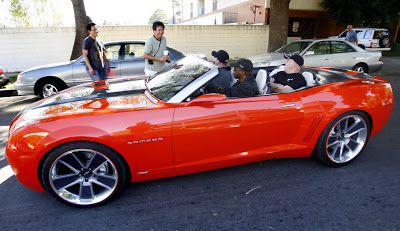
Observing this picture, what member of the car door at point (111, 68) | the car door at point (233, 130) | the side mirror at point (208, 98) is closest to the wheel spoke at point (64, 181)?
the car door at point (233, 130)

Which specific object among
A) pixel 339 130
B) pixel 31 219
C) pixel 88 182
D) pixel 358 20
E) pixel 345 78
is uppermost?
pixel 358 20

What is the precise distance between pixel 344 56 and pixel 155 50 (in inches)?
248

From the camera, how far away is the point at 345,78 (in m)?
3.41

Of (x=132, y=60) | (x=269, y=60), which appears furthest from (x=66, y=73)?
(x=269, y=60)

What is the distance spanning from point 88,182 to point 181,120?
1.09 meters

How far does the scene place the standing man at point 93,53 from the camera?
202 inches

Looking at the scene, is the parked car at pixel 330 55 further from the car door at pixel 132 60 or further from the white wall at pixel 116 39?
the white wall at pixel 116 39

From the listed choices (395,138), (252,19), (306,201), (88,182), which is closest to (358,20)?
(252,19)

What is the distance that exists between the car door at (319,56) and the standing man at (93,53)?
5.69m

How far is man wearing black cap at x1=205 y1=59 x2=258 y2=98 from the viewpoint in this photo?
2.88 m

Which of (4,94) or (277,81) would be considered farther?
(4,94)

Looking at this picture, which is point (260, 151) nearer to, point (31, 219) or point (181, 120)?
point (181, 120)

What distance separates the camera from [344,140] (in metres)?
3.20

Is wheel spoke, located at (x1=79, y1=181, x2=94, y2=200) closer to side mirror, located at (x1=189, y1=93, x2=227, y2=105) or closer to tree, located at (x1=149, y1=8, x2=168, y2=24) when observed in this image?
side mirror, located at (x1=189, y1=93, x2=227, y2=105)
